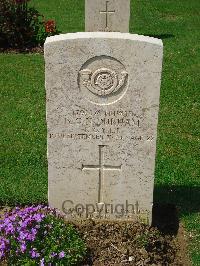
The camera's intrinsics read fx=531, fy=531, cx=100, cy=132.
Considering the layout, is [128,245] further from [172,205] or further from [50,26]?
[50,26]

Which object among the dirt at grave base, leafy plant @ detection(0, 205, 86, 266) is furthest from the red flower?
leafy plant @ detection(0, 205, 86, 266)

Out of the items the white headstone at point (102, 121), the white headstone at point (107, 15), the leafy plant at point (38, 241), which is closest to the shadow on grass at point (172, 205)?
the white headstone at point (102, 121)

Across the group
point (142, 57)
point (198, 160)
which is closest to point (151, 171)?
point (142, 57)

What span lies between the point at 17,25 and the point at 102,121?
27.3 feet

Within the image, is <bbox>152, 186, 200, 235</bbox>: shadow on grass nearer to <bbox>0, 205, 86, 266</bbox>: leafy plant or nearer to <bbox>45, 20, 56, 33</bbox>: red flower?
<bbox>0, 205, 86, 266</bbox>: leafy plant

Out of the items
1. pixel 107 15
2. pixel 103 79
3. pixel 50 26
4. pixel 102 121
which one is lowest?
pixel 50 26

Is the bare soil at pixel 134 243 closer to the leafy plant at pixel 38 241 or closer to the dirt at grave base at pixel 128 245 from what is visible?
the dirt at grave base at pixel 128 245

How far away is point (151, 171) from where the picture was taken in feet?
15.6

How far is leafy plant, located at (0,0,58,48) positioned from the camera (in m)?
12.2

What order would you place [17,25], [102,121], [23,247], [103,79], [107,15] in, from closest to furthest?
[23,247]
[103,79]
[102,121]
[107,15]
[17,25]

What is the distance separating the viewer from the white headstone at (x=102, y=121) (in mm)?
4285

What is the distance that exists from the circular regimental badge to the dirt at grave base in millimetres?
1191

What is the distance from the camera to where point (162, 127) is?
25.2ft

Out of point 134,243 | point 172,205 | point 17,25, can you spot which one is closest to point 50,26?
point 17,25
